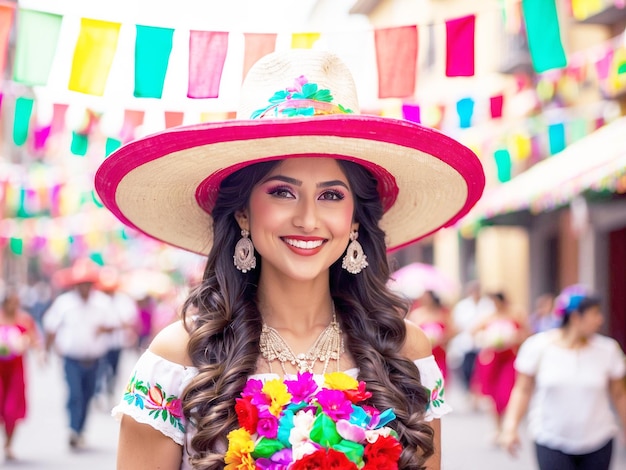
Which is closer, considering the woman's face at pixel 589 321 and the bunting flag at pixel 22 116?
the woman's face at pixel 589 321

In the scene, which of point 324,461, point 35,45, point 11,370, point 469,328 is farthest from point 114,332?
point 324,461

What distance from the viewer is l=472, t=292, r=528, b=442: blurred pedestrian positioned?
11.1 m

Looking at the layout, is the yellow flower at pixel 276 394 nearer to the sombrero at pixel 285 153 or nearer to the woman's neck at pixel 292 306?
the woman's neck at pixel 292 306

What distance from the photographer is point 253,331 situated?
2.99 m

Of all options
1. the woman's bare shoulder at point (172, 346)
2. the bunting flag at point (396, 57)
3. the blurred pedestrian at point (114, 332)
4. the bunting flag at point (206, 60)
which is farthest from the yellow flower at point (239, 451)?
the blurred pedestrian at point (114, 332)

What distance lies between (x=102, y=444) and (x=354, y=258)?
8214 millimetres

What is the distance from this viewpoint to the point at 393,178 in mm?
3301

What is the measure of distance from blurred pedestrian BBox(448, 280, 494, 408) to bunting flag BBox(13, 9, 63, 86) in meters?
9.47

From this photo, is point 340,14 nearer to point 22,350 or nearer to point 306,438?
point 22,350

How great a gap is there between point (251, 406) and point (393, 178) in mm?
1015

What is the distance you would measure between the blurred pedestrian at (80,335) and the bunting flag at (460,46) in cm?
649

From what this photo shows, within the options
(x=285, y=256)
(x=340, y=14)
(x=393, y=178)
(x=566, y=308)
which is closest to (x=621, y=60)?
(x=566, y=308)

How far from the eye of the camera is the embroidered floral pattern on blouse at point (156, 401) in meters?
2.81

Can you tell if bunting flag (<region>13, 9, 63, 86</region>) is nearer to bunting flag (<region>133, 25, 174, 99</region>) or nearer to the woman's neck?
bunting flag (<region>133, 25, 174, 99</region>)
